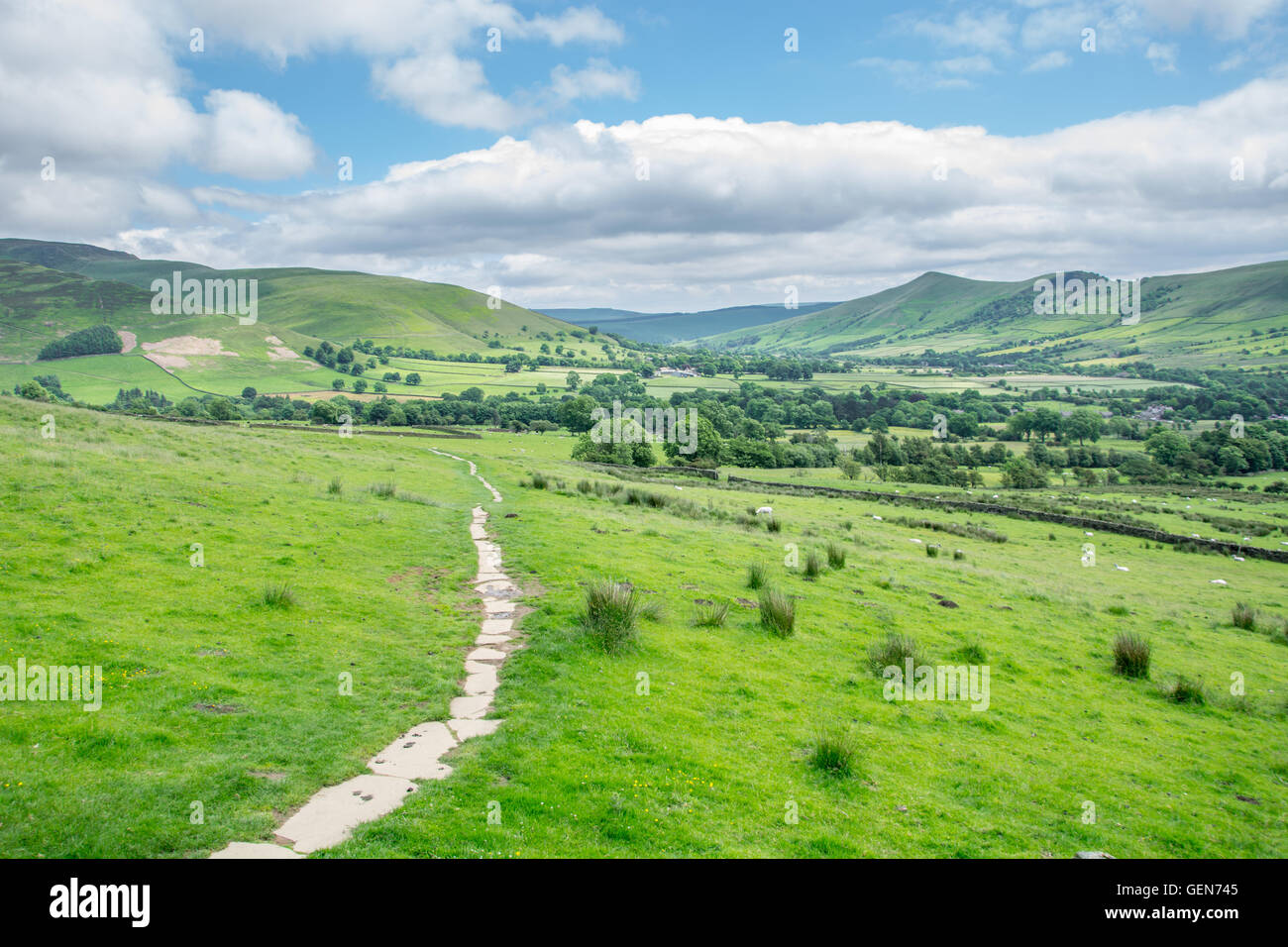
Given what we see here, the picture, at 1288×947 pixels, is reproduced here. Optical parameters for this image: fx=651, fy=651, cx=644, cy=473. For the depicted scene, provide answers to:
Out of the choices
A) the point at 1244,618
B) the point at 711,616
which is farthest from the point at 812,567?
the point at 1244,618

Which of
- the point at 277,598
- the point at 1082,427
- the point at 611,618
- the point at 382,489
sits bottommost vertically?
the point at 611,618

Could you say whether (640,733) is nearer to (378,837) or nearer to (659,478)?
(378,837)

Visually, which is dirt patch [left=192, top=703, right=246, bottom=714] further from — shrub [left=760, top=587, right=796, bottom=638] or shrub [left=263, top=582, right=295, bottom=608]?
shrub [left=760, top=587, right=796, bottom=638]

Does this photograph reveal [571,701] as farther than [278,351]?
No

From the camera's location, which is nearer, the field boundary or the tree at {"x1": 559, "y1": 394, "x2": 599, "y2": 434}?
the field boundary

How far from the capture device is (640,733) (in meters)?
9.91

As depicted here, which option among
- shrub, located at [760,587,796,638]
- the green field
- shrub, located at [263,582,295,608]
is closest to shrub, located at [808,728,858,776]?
the green field

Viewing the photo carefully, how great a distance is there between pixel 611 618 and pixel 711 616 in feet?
10.3

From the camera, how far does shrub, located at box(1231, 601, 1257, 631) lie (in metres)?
23.6

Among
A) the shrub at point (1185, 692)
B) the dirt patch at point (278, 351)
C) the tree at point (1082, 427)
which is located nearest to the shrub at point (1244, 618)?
the shrub at point (1185, 692)

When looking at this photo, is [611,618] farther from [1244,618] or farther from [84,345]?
[84,345]

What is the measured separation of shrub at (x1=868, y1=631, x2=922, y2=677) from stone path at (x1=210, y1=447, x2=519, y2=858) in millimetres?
7842

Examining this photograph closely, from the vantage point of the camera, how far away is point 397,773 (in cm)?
847
